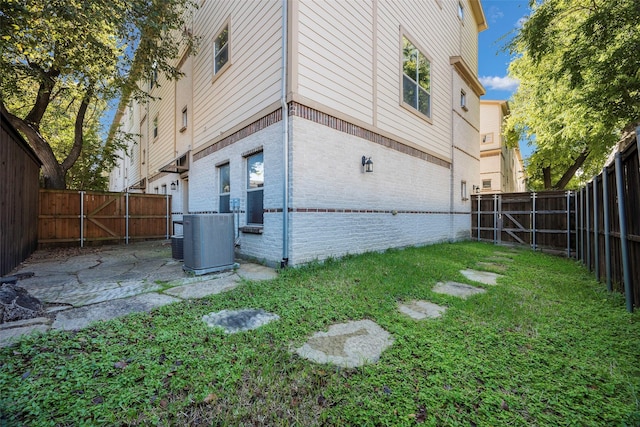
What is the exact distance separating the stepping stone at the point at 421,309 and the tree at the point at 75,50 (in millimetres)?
8055

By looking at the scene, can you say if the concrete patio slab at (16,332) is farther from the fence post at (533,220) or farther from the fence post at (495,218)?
the fence post at (495,218)

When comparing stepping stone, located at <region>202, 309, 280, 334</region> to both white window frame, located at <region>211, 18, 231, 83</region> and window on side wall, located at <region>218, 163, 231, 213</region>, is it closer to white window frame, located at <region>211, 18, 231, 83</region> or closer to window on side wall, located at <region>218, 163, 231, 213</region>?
window on side wall, located at <region>218, 163, 231, 213</region>

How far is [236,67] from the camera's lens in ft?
19.7

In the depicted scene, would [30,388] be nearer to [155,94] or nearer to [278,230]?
[278,230]

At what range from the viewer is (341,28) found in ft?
17.3

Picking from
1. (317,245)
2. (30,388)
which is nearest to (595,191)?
(317,245)

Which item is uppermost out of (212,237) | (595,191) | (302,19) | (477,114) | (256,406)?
(477,114)

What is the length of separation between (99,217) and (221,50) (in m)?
6.53

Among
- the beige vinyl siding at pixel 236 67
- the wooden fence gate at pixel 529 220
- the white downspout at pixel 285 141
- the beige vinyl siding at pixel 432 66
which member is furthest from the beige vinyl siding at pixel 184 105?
the wooden fence gate at pixel 529 220

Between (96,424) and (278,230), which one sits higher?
(278,230)

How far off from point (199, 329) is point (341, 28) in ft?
19.1

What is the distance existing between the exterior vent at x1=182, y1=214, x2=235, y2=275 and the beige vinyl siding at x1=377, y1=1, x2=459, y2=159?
4267 mm

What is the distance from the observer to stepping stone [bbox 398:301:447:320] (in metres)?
2.76

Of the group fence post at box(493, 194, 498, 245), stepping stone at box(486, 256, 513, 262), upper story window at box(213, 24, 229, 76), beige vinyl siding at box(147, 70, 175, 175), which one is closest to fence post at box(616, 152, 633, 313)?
stepping stone at box(486, 256, 513, 262)
